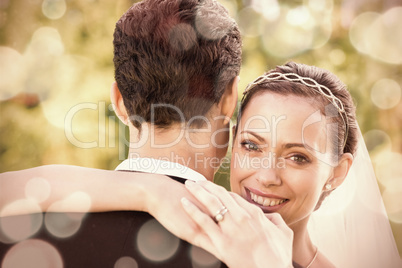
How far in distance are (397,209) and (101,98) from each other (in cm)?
546

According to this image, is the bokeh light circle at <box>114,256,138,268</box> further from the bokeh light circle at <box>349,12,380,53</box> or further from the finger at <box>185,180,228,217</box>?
the bokeh light circle at <box>349,12,380,53</box>

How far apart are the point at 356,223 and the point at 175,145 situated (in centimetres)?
342

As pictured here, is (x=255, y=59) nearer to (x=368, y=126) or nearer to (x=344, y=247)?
(x=368, y=126)

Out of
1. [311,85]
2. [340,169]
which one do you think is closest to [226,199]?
[311,85]

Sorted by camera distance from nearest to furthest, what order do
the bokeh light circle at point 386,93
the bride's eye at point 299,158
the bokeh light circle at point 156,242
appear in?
the bokeh light circle at point 156,242, the bride's eye at point 299,158, the bokeh light circle at point 386,93

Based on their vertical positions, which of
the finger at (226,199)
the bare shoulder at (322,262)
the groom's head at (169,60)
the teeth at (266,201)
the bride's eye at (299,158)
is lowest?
the bare shoulder at (322,262)

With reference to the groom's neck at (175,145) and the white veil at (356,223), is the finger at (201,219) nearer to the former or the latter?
the groom's neck at (175,145)

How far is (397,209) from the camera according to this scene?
7797 mm

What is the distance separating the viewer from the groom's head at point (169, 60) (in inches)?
90.1

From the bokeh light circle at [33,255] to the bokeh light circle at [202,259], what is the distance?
0.61m

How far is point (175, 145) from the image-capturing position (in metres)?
2.28

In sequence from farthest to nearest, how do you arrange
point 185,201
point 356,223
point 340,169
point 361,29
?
point 361,29, point 356,223, point 340,169, point 185,201

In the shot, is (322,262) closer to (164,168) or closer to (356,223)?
(356,223)

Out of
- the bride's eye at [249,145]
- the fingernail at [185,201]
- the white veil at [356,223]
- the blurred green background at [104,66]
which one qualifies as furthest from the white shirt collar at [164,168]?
the blurred green background at [104,66]
